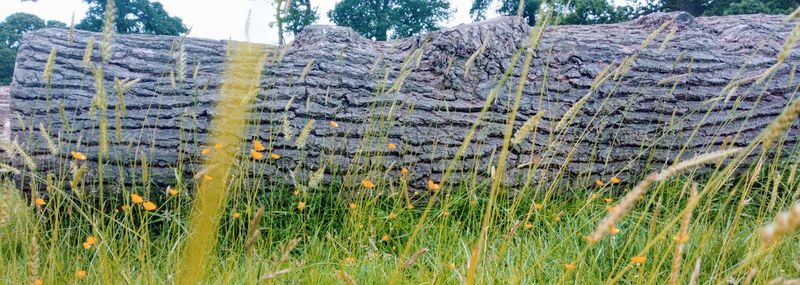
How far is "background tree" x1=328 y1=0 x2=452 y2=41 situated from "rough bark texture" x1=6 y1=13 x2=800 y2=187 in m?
18.3

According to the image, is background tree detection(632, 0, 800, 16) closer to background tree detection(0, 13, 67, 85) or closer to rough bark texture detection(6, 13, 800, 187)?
rough bark texture detection(6, 13, 800, 187)

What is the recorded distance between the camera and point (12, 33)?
17.0 metres

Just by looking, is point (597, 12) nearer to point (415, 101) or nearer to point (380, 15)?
point (380, 15)

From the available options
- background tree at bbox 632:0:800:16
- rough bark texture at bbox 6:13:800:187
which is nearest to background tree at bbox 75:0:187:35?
background tree at bbox 632:0:800:16

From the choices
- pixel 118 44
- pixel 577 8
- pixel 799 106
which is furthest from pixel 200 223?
pixel 577 8

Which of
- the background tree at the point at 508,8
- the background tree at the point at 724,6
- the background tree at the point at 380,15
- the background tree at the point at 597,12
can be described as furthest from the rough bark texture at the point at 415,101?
the background tree at the point at 380,15

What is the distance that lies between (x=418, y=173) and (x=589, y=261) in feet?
2.87

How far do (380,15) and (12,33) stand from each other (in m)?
12.1

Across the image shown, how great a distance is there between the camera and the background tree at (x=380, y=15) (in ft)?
70.6

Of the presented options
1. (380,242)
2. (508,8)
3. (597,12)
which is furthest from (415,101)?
(508,8)

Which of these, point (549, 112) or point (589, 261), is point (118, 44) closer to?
point (549, 112)

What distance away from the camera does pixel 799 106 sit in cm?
49

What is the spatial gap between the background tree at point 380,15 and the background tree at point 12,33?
9.42 m

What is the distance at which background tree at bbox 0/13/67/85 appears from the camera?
53.9 ft
